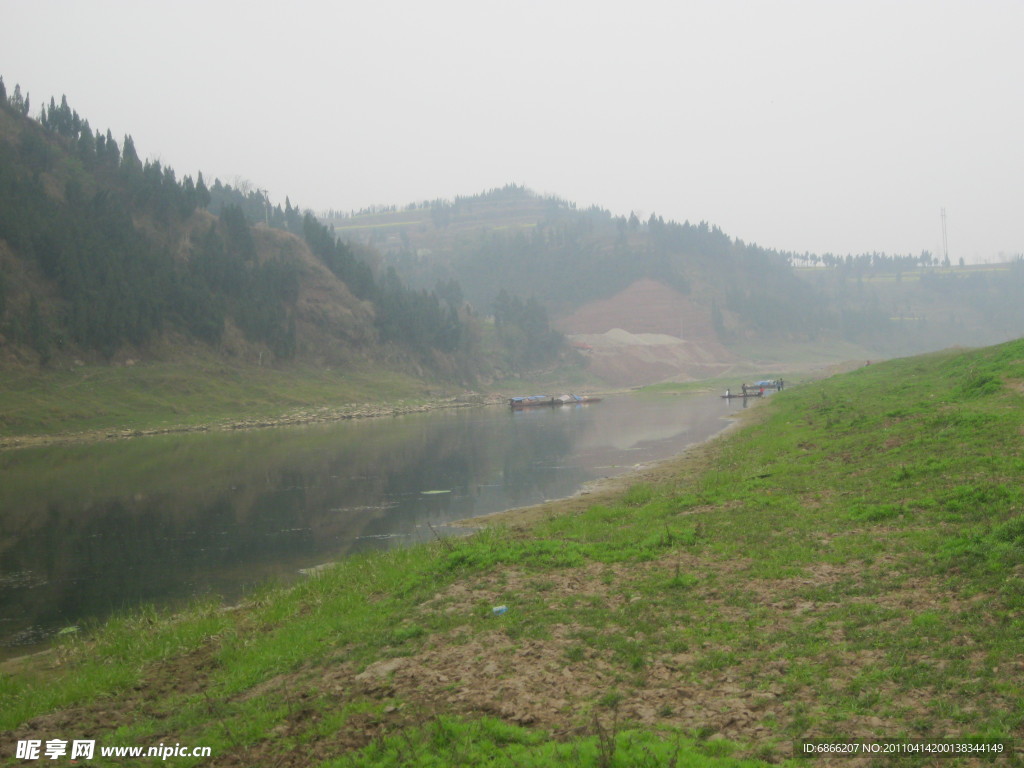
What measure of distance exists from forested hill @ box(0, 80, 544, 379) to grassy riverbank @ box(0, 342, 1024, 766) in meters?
73.8

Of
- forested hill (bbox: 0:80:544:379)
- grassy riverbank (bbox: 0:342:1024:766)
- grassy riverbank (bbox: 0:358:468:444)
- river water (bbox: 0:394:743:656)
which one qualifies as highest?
forested hill (bbox: 0:80:544:379)

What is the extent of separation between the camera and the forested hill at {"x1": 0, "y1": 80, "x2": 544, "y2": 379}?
85.7 meters

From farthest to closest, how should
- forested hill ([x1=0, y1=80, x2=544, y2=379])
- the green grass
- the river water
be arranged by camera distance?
forested hill ([x1=0, y1=80, x2=544, y2=379])
the green grass
the river water

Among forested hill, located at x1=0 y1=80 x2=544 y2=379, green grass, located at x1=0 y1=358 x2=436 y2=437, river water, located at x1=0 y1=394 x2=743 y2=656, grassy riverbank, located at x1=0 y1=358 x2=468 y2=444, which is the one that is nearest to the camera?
river water, located at x1=0 y1=394 x2=743 y2=656

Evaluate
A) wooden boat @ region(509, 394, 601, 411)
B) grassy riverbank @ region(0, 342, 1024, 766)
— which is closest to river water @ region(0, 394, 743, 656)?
grassy riverbank @ region(0, 342, 1024, 766)

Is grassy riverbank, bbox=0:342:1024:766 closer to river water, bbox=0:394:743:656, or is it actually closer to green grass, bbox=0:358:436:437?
river water, bbox=0:394:743:656

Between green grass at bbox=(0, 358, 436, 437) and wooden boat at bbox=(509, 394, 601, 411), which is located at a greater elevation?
green grass at bbox=(0, 358, 436, 437)

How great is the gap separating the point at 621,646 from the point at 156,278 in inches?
4085

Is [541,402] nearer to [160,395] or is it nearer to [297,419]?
[297,419]

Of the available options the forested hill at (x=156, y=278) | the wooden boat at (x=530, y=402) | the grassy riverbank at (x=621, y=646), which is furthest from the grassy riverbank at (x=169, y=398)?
the grassy riverbank at (x=621, y=646)

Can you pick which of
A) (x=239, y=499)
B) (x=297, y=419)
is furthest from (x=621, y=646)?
(x=297, y=419)

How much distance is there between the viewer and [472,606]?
46.8ft

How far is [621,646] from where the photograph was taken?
11.4 m

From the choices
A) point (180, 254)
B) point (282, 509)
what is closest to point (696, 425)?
point (282, 509)
